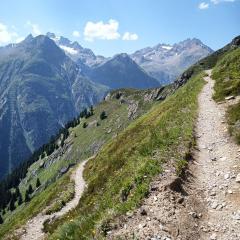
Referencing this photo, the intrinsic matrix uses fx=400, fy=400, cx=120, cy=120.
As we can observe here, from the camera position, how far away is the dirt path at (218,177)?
1648 centimetres

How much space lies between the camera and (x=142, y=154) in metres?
27.5

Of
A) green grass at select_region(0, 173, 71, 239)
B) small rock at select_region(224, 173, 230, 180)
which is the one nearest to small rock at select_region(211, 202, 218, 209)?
small rock at select_region(224, 173, 230, 180)

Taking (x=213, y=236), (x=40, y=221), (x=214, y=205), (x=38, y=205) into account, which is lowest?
(x=38, y=205)

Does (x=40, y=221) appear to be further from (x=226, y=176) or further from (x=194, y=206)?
(x=194, y=206)

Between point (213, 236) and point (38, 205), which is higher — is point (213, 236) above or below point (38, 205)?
above

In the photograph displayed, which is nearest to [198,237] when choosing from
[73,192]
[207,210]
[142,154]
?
[207,210]

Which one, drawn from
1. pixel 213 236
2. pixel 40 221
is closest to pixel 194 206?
pixel 213 236

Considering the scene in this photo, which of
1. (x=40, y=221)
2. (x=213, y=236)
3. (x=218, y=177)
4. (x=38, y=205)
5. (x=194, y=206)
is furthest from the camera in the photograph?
(x=38, y=205)

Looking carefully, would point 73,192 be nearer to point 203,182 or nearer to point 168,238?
point 203,182

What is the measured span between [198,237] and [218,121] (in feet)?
71.2

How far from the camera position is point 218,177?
72.1 feet

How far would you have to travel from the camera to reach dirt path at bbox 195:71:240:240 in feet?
54.1

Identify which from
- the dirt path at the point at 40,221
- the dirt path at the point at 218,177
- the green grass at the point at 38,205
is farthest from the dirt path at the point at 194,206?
the green grass at the point at 38,205

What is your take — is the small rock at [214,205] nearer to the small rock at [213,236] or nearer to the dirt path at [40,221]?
the small rock at [213,236]
